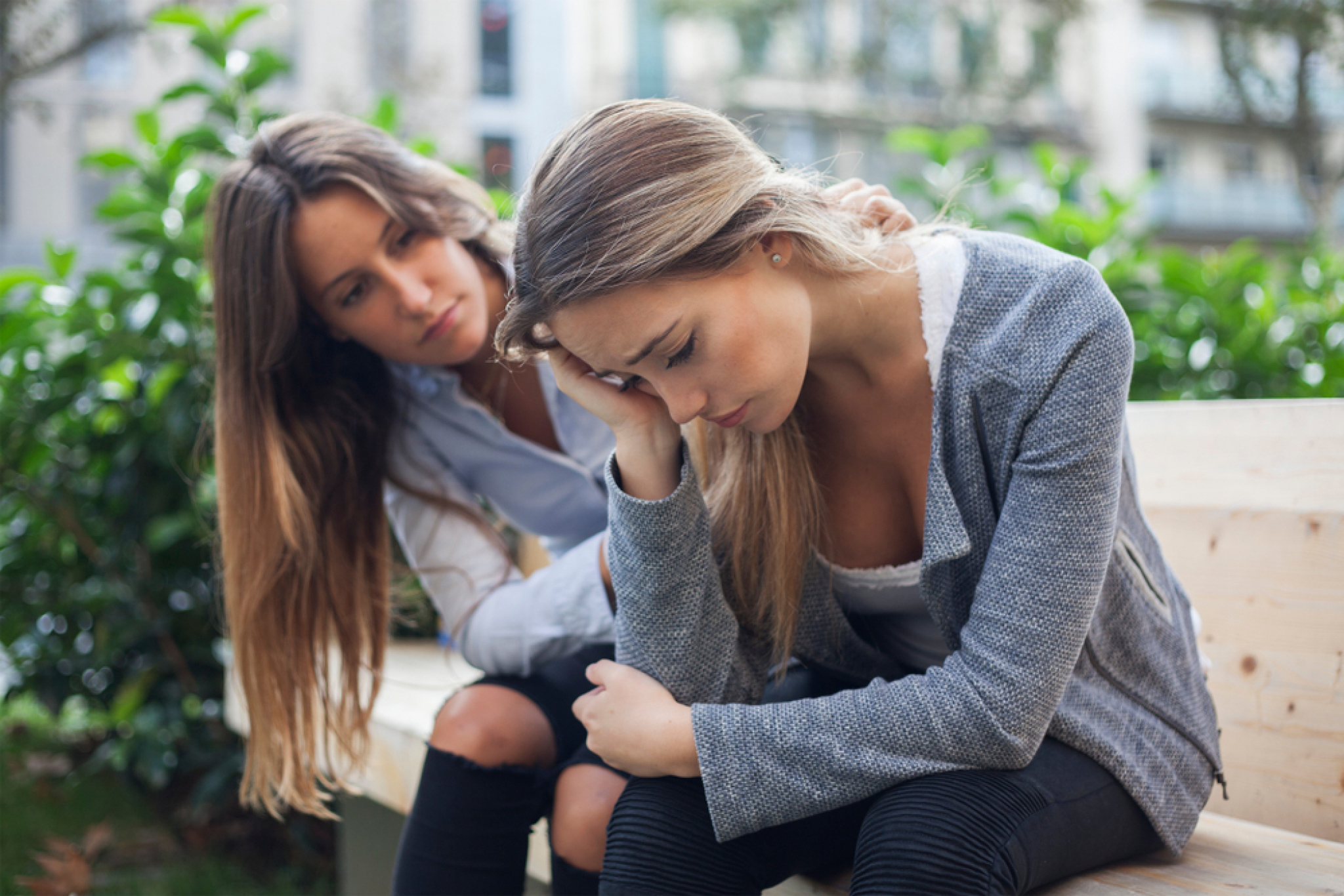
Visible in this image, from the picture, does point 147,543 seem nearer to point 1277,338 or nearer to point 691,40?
point 1277,338

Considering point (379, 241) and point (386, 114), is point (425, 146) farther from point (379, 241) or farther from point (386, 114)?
point (379, 241)

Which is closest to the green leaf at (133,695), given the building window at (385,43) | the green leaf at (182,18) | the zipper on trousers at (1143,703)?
the green leaf at (182,18)

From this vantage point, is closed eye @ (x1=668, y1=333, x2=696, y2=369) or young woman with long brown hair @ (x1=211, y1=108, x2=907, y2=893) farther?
young woman with long brown hair @ (x1=211, y1=108, x2=907, y2=893)

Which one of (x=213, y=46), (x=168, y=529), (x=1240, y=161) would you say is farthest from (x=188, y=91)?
(x=1240, y=161)

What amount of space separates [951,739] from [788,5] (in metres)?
13.6

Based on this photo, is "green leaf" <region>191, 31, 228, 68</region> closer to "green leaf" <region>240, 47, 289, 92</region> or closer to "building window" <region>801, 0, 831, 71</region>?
"green leaf" <region>240, 47, 289, 92</region>

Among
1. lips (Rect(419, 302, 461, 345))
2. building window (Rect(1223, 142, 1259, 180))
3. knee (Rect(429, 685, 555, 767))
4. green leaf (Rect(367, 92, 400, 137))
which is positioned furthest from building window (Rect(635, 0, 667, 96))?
knee (Rect(429, 685, 555, 767))

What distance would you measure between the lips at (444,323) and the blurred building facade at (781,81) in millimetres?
7362

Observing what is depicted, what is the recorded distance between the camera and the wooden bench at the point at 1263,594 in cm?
122

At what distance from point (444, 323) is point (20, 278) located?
1211 millimetres

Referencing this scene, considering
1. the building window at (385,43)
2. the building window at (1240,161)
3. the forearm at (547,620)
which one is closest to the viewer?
the forearm at (547,620)

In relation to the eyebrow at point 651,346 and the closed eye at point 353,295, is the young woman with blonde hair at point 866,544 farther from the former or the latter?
the closed eye at point 353,295

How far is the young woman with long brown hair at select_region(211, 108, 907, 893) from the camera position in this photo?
1382 mm

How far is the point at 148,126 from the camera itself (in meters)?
2.20
